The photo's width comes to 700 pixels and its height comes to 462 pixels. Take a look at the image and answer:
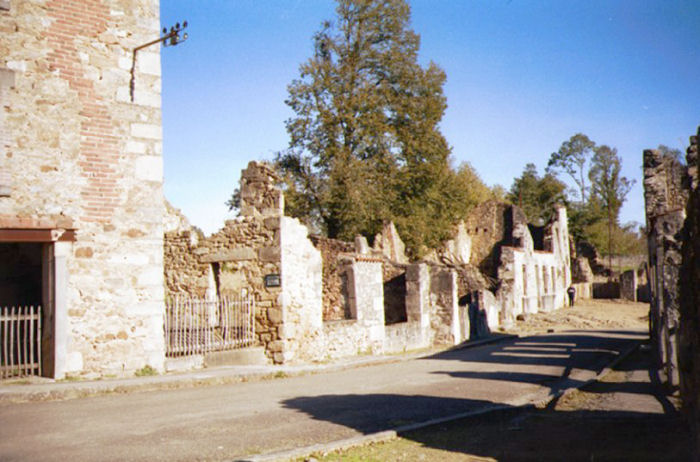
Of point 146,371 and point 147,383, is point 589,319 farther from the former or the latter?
point 147,383

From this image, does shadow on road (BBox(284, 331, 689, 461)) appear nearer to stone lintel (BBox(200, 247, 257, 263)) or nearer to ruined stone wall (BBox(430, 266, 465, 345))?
stone lintel (BBox(200, 247, 257, 263))

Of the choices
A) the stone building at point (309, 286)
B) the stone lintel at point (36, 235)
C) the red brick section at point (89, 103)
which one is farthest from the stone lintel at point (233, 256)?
the stone lintel at point (36, 235)

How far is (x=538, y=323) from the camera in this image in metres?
30.6

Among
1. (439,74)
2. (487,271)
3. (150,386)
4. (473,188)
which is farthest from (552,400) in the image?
(473,188)

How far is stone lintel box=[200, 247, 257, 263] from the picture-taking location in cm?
1548

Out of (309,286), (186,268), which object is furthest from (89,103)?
(309,286)

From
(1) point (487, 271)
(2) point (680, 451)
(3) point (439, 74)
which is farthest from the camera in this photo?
(1) point (487, 271)

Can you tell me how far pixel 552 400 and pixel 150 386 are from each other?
638cm

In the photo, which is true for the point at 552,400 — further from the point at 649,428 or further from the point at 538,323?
the point at 538,323

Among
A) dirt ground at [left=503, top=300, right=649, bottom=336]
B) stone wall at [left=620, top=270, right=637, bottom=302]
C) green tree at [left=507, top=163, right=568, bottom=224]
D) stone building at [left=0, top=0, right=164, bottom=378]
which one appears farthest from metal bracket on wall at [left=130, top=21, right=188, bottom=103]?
green tree at [left=507, top=163, right=568, bottom=224]

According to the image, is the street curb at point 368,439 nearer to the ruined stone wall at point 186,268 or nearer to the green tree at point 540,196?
the ruined stone wall at point 186,268

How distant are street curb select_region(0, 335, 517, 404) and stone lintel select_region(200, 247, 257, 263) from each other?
2744 millimetres

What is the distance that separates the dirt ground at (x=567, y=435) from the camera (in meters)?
6.11

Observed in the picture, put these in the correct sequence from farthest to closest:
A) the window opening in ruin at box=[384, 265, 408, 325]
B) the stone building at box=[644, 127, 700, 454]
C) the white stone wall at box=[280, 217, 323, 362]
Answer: the window opening in ruin at box=[384, 265, 408, 325] < the white stone wall at box=[280, 217, 323, 362] < the stone building at box=[644, 127, 700, 454]
